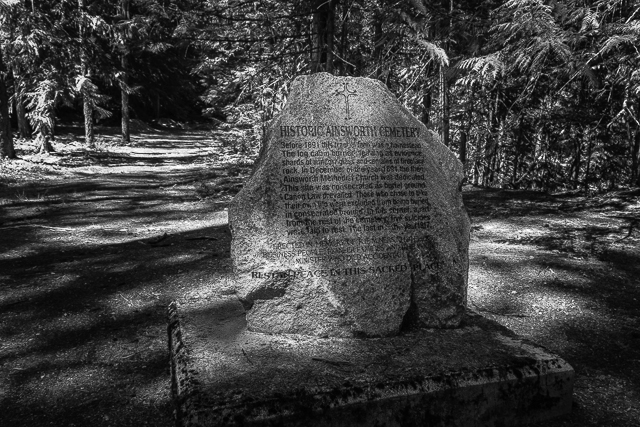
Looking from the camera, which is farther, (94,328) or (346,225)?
(94,328)

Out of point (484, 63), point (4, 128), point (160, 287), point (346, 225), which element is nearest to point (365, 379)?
point (346, 225)

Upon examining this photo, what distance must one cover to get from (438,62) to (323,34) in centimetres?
194

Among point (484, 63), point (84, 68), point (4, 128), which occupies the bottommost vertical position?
point (4, 128)

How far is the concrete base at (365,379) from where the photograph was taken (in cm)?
247

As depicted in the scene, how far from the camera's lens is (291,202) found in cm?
317

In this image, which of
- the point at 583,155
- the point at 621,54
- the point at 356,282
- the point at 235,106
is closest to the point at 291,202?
the point at 356,282

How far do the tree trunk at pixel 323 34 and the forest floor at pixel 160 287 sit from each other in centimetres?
300

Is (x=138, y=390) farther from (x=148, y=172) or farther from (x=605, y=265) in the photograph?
(x=148, y=172)

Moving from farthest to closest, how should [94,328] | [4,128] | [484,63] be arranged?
[4,128]
[484,63]
[94,328]

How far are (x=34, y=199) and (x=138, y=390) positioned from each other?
25.8 ft

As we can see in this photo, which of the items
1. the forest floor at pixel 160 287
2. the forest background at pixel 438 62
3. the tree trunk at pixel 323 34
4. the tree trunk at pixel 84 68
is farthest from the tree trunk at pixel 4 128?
the tree trunk at pixel 323 34

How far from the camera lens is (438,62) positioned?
8.12 m

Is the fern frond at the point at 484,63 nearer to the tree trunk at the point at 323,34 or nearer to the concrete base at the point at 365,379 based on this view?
the tree trunk at the point at 323,34

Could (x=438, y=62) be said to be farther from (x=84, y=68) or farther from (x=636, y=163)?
(x=84, y=68)
